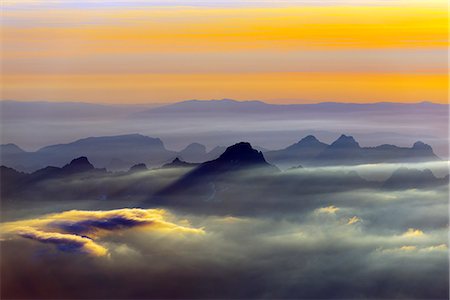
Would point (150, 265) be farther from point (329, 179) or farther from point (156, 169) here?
point (329, 179)

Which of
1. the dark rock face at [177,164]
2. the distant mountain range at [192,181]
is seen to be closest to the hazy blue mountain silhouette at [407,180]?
the distant mountain range at [192,181]

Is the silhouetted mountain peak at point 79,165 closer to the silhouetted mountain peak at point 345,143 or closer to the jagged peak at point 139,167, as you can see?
the jagged peak at point 139,167

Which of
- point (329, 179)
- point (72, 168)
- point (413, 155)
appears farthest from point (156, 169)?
point (413, 155)

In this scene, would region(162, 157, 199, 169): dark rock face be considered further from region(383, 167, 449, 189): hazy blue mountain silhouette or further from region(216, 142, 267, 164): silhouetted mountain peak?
region(383, 167, 449, 189): hazy blue mountain silhouette

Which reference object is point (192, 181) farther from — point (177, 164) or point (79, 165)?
point (79, 165)

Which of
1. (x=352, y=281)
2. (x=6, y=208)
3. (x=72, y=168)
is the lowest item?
(x=352, y=281)

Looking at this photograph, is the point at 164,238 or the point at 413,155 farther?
the point at 413,155

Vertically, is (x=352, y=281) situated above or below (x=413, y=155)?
below

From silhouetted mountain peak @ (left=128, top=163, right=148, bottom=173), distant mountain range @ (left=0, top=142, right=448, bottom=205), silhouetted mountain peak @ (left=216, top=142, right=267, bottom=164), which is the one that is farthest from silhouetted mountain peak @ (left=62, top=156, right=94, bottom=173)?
silhouetted mountain peak @ (left=216, top=142, right=267, bottom=164)
